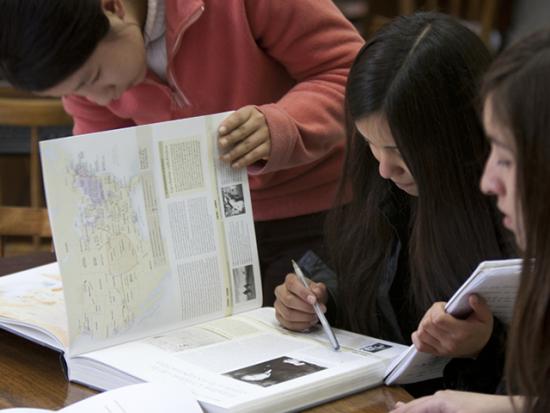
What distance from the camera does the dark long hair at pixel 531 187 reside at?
0.77 m

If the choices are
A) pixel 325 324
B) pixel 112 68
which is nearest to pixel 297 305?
pixel 325 324

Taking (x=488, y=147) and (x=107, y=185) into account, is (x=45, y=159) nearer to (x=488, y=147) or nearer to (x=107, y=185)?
(x=107, y=185)

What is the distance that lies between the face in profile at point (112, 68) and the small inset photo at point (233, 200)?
0.21m

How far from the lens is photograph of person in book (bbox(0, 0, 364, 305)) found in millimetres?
1150

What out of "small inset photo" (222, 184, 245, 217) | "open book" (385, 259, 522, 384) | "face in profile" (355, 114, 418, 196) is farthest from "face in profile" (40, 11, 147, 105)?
"open book" (385, 259, 522, 384)

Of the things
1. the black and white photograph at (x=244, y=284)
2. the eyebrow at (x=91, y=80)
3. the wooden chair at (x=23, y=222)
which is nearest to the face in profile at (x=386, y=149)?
the black and white photograph at (x=244, y=284)

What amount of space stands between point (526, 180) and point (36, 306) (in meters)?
0.71

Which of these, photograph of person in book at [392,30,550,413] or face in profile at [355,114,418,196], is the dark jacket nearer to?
face in profile at [355,114,418,196]

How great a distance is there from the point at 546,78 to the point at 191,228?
22.5 inches

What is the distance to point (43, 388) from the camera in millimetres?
1070

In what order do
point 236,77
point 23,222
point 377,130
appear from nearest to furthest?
point 377,130 < point 236,77 < point 23,222

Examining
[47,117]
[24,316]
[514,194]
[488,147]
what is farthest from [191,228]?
[47,117]

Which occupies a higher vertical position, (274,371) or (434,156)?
(434,156)

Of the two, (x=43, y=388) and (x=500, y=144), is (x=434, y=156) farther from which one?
(x=43, y=388)
